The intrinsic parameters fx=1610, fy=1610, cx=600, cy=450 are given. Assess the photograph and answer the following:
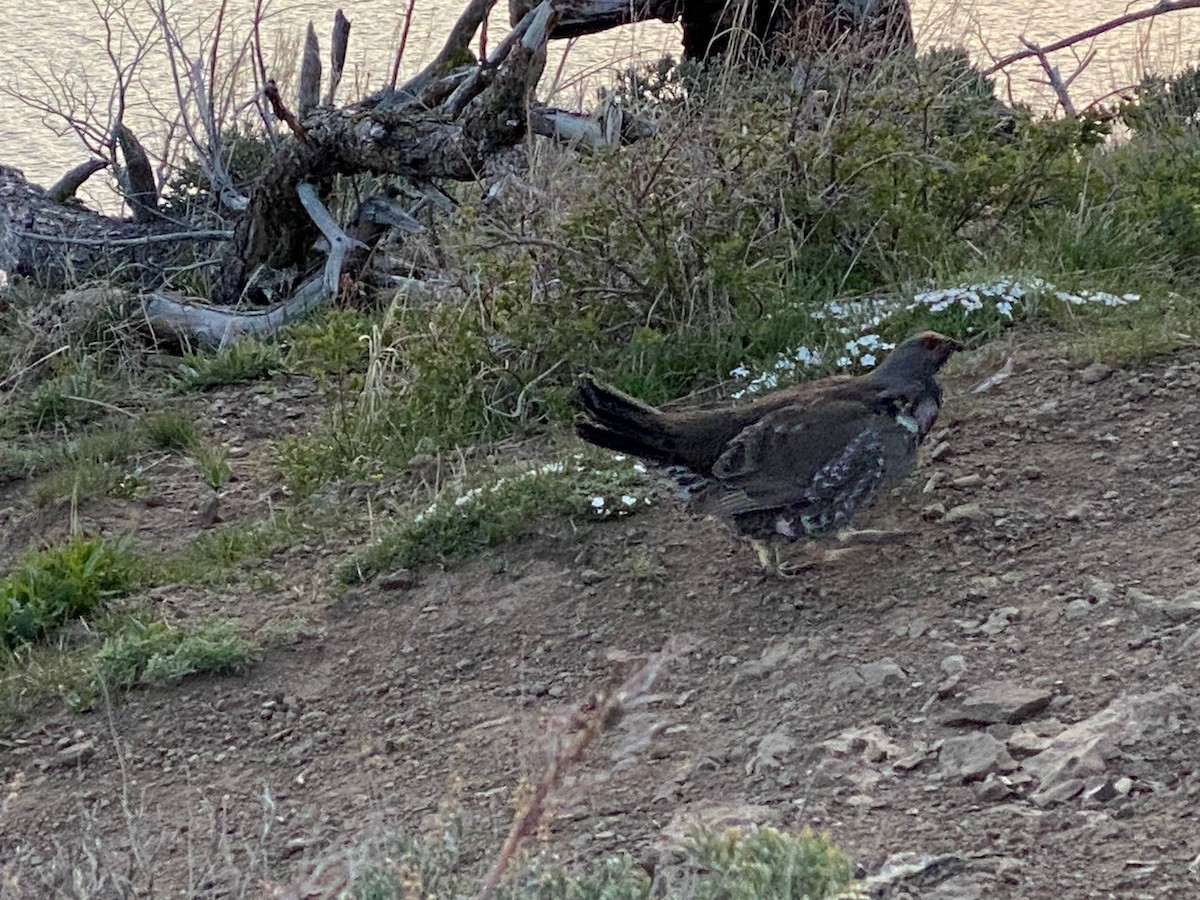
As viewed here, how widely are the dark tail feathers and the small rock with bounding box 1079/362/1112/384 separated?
4.34 feet

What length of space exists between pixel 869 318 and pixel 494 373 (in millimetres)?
1231

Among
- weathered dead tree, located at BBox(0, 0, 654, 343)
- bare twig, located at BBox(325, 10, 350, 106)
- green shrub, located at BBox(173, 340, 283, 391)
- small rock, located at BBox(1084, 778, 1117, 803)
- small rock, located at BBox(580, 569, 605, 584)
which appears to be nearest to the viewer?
small rock, located at BBox(1084, 778, 1117, 803)

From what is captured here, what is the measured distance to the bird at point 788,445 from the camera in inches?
152

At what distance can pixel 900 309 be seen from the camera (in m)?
5.01

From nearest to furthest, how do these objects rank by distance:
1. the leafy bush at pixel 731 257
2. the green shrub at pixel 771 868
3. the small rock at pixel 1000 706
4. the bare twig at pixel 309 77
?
the green shrub at pixel 771 868
the small rock at pixel 1000 706
the leafy bush at pixel 731 257
the bare twig at pixel 309 77

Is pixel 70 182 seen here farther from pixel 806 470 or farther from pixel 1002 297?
pixel 806 470

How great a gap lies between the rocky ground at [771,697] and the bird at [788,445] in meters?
0.20

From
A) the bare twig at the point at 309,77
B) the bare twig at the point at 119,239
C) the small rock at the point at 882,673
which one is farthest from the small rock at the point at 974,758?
the bare twig at the point at 119,239

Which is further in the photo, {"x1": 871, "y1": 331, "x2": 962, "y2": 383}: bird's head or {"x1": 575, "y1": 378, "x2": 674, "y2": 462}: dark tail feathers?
{"x1": 871, "y1": 331, "x2": 962, "y2": 383}: bird's head

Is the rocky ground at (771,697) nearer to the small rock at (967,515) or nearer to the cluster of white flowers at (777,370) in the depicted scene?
the small rock at (967,515)

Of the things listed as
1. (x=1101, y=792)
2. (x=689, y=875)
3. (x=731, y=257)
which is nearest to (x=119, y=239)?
(x=731, y=257)

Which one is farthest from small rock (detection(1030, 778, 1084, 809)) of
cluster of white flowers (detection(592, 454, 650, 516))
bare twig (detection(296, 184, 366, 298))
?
bare twig (detection(296, 184, 366, 298))

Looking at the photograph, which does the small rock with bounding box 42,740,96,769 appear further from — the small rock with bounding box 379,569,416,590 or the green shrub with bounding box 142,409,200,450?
the green shrub with bounding box 142,409,200,450

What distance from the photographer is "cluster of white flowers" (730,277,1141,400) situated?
15.7 ft
